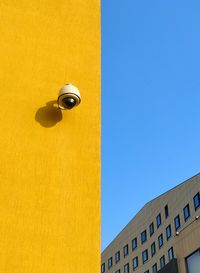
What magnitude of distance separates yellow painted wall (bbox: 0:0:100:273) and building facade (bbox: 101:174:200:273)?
33.0 m

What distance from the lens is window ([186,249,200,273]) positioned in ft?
57.2

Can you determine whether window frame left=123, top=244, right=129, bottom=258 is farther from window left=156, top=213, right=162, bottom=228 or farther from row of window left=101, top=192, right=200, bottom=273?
window left=156, top=213, right=162, bottom=228

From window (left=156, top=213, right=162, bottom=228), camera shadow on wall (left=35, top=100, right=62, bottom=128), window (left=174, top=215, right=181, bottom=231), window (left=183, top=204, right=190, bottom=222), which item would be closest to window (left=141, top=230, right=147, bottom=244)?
window (left=156, top=213, right=162, bottom=228)

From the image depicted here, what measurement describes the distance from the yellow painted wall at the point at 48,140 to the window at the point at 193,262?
13.8 meters

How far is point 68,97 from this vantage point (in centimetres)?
459

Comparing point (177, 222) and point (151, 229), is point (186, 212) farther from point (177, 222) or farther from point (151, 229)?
point (151, 229)

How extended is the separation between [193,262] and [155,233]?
3303 cm

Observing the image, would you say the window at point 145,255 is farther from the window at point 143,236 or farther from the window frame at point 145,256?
the window at point 143,236

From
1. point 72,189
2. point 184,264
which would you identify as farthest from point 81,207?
point 184,264

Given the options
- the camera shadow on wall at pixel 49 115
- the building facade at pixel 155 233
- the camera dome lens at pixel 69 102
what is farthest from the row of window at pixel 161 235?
the camera dome lens at pixel 69 102

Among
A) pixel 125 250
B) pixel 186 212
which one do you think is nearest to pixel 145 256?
pixel 125 250

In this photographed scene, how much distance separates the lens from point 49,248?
12.8 ft

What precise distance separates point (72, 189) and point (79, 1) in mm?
2932

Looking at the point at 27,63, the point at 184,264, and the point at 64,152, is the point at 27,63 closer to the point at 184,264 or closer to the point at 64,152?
the point at 64,152
